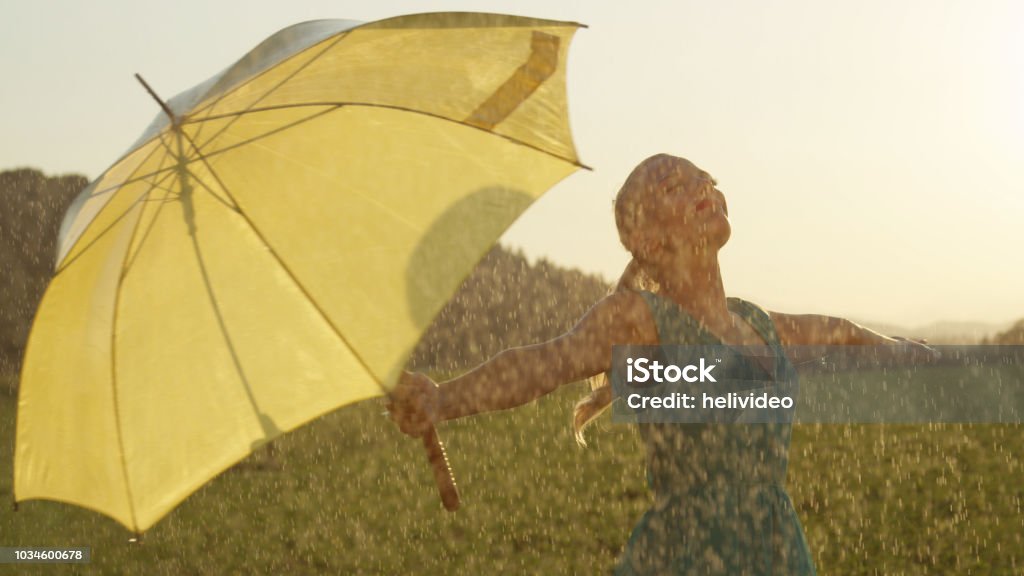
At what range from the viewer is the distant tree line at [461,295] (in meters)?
16.7

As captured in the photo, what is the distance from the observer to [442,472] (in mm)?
3174

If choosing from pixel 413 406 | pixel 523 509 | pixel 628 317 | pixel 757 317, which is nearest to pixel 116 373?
pixel 413 406

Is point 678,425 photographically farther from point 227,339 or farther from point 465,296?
point 465,296

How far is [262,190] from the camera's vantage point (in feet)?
11.8

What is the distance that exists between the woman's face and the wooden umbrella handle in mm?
1084

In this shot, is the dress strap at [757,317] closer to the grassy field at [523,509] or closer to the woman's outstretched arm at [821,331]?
the woman's outstretched arm at [821,331]

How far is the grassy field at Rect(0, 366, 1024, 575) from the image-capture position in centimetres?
930

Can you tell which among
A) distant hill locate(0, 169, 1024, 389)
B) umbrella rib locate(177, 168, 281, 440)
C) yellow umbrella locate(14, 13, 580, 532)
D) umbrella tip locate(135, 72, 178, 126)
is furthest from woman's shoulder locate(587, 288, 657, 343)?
distant hill locate(0, 169, 1024, 389)

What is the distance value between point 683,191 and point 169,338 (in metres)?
1.82

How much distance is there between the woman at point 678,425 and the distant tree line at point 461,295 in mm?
10816

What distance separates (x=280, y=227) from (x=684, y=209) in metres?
1.36

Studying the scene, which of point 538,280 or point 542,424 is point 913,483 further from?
point 538,280

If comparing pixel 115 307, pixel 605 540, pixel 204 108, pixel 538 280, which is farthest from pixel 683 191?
pixel 538 280

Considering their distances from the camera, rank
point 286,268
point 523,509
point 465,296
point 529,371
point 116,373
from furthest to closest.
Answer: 1. point 465,296
2. point 523,509
3. point 116,373
4. point 286,268
5. point 529,371
